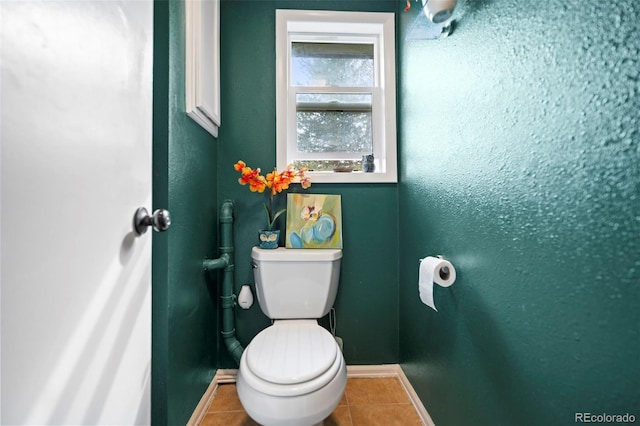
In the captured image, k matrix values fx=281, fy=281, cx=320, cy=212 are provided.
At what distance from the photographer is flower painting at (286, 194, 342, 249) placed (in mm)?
1526

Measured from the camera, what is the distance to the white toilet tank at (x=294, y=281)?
1375 mm

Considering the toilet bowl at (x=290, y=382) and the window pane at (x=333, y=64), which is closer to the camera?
the toilet bowl at (x=290, y=382)

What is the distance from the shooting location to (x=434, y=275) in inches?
37.3

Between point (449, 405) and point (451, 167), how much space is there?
33.8 inches

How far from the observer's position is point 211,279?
1.42 metres

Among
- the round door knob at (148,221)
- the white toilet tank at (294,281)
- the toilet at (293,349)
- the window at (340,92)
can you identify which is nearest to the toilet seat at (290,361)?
the toilet at (293,349)

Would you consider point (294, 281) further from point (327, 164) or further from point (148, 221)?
point (148, 221)

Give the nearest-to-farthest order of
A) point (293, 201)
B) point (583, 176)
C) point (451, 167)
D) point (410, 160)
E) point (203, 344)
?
point (583, 176) → point (451, 167) → point (203, 344) → point (410, 160) → point (293, 201)

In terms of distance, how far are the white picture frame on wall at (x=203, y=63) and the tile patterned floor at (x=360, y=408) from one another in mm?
1315

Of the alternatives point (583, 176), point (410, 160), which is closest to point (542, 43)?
point (583, 176)

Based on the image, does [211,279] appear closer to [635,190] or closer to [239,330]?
[239,330]

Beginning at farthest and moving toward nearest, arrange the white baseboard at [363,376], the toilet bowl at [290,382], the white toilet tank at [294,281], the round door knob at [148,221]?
1. the white toilet tank at [294,281]
2. the white baseboard at [363,376]
3. the toilet bowl at [290,382]
4. the round door knob at [148,221]

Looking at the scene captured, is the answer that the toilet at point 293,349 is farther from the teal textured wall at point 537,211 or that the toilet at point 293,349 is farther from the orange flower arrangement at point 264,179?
the teal textured wall at point 537,211

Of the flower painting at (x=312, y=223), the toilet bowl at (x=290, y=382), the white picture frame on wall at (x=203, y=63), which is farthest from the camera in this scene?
A: the flower painting at (x=312, y=223)
